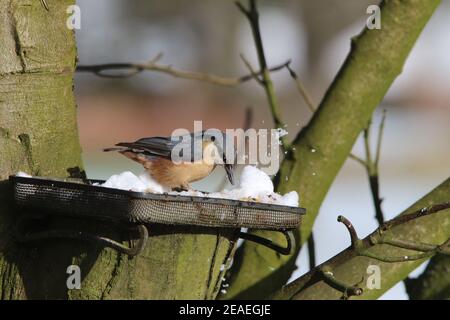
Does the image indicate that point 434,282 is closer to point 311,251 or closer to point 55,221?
point 311,251

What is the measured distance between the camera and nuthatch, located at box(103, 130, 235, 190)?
6.12 feet

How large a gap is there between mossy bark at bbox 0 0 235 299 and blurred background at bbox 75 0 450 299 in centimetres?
808

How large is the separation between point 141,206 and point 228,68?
11.7m

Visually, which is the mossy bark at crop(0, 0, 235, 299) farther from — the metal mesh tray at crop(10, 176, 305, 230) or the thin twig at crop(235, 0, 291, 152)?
the thin twig at crop(235, 0, 291, 152)

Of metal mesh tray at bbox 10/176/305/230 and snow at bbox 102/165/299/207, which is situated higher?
snow at bbox 102/165/299/207

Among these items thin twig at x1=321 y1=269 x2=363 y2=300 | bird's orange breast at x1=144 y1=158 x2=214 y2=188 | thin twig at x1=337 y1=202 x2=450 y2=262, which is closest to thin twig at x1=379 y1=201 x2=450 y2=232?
thin twig at x1=337 y1=202 x2=450 y2=262

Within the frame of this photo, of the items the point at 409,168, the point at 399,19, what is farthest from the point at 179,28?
the point at 399,19

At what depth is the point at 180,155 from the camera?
188 centimetres

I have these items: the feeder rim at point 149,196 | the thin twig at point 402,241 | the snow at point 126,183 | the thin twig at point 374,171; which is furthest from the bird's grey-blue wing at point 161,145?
the thin twig at point 374,171

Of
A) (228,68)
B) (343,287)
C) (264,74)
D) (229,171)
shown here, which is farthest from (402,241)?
(228,68)

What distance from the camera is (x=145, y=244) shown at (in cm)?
150

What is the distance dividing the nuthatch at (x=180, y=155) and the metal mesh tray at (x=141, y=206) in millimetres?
296

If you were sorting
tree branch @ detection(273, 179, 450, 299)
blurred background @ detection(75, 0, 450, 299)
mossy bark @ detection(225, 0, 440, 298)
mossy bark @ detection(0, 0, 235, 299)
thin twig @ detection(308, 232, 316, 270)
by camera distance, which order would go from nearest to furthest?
mossy bark @ detection(0, 0, 235, 299) < tree branch @ detection(273, 179, 450, 299) < mossy bark @ detection(225, 0, 440, 298) < thin twig @ detection(308, 232, 316, 270) < blurred background @ detection(75, 0, 450, 299)

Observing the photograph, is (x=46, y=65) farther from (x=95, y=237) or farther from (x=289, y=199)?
(x=289, y=199)
